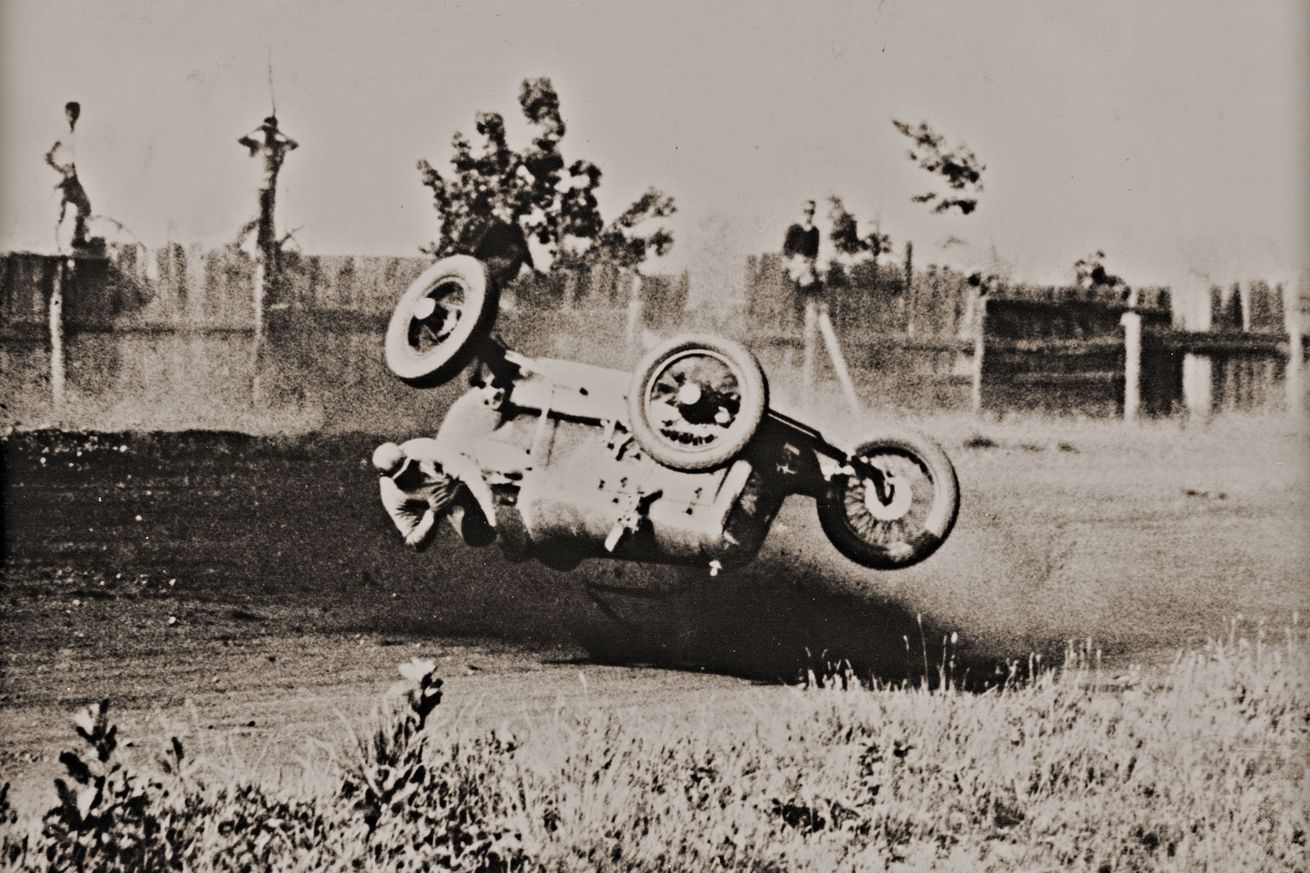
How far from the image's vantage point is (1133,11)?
433 centimetres

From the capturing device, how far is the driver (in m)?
4.04

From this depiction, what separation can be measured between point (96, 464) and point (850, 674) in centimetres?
240

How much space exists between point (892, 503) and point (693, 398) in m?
0.75

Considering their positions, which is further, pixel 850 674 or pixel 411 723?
pixel 850 674

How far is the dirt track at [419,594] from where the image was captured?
12.7 ft

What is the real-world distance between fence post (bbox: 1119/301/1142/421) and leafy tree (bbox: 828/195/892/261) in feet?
2.89

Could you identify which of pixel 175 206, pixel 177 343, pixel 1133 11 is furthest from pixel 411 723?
pixel 1133 11

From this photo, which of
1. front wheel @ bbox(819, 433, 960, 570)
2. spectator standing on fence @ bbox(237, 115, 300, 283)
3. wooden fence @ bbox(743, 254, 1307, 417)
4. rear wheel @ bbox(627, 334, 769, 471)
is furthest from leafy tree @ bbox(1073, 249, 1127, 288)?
spectator standing on fence @ bbox(237, 115, 300, 283)

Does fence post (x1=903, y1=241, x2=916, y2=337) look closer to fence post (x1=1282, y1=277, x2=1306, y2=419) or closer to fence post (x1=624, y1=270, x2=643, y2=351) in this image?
fence post (x1=624, y1=270, x2=643, y2=351)

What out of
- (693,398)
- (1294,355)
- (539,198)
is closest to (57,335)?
(539,198)

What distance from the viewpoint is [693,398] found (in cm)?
398

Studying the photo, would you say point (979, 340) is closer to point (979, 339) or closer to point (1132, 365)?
point (979, 339)

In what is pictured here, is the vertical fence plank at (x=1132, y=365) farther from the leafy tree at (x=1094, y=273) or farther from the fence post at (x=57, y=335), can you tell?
the fence post at (x=57, y=335)

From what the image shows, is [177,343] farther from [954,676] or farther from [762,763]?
[954,676]
